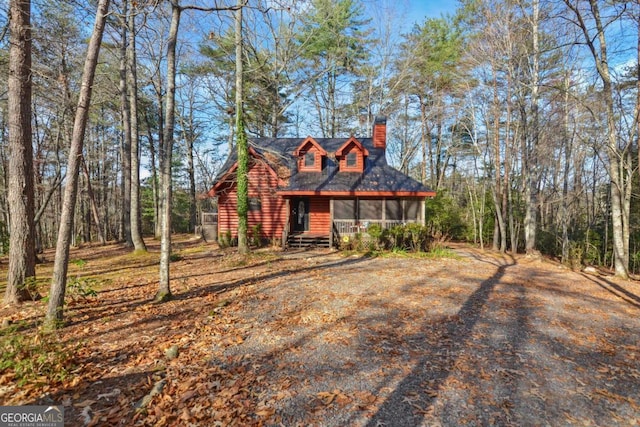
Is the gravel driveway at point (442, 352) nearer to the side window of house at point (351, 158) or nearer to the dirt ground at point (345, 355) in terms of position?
the dirt ground at point (345, 355)

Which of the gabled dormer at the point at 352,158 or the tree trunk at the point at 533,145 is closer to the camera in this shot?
the tree trunk at the point at 533,145

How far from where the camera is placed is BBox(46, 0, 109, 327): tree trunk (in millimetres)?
4250

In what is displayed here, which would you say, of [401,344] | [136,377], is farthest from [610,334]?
[136,377]

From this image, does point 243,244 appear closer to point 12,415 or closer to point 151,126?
point 12,415

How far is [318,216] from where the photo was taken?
47.4 ft

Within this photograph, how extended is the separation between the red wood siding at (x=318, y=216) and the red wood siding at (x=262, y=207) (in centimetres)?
142

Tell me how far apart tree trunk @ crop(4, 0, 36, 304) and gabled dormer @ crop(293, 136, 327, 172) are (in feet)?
33.4

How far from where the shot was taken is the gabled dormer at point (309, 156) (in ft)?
47.2

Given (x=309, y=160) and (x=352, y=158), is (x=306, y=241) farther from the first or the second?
(x=352, y=158)

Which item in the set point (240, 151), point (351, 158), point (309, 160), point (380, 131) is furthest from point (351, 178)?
point (240, 151)

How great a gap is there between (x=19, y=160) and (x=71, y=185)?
230 cm

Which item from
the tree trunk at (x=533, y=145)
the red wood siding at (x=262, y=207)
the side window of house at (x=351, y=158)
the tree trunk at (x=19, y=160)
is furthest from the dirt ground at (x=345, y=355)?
the side window of house at (x=351, y=158)

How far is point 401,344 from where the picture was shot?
389cm

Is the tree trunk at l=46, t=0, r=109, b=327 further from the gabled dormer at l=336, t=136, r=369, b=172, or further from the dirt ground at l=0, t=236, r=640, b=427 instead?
the gabled dormer at l=336, t=136, r=369, b=172
